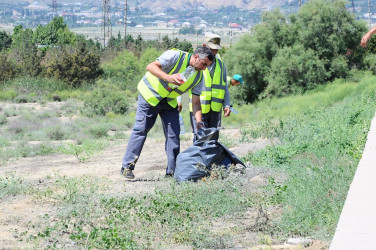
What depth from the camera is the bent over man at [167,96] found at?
350 inches

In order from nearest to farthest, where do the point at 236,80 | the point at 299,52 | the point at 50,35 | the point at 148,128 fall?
the point at 148,128, the point at 236,80, the point at 299,52, the point at 50,35

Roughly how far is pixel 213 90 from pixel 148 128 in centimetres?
109

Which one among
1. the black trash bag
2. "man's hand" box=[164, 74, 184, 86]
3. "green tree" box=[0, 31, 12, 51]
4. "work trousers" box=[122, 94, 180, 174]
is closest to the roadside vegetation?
the black trash bag

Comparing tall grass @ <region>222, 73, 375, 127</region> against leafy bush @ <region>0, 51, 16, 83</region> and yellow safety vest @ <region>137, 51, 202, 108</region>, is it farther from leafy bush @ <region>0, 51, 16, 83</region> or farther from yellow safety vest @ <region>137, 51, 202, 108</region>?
leafy bush @ <region>0, 51, 16, 83</region>

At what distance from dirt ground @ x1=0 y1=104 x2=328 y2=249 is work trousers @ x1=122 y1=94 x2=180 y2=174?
0.35 metres

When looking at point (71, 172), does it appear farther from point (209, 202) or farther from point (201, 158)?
point (209, 202)

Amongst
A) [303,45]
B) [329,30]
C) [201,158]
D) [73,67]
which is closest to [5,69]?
[73,67]

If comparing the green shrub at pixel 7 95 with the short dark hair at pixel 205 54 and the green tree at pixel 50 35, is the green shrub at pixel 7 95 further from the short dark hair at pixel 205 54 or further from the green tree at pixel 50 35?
the green tree at pixel 50 35

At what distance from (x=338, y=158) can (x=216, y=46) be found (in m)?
2.38

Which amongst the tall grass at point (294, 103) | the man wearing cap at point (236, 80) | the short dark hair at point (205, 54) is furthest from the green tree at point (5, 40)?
the short dark hair at point (205, 54)

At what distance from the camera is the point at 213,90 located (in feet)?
32.4

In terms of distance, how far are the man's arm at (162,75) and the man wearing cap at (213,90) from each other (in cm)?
109

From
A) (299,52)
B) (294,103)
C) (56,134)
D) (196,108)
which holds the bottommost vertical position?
(56,134)

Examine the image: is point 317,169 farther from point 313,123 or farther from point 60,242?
point 313,123
